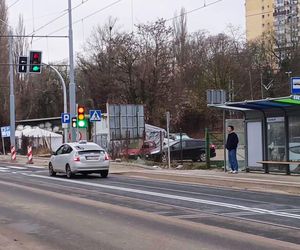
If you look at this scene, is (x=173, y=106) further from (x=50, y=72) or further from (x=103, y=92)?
(x=50, y=72)

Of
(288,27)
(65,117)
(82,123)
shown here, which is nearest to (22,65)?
(65,117)

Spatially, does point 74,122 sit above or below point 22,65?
below

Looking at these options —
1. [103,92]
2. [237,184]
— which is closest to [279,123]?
[237,184]

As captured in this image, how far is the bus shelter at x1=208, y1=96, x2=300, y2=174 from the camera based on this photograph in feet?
67.4

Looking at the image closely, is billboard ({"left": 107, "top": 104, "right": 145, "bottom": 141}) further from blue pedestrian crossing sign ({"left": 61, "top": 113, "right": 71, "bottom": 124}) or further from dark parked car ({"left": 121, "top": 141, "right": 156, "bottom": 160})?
blue pedestrian crossing sign ({"left": 61, "top": 113, "right": 71, "bottom": 124})

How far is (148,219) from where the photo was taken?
35.2 feet

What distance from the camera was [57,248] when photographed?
8.05 metres

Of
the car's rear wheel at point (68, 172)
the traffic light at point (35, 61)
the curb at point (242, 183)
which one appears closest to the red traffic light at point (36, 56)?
the traffic light at point (35, 61)

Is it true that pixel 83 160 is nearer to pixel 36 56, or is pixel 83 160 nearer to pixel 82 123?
pixel 82 123

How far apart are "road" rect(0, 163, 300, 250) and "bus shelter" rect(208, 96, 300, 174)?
192 inches

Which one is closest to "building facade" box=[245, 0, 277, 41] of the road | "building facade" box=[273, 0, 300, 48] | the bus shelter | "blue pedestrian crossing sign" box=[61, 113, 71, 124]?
"building facade" box=[273, 0, 300, 48]

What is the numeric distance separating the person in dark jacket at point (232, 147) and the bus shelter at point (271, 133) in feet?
2.44

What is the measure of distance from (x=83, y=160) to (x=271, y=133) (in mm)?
7550

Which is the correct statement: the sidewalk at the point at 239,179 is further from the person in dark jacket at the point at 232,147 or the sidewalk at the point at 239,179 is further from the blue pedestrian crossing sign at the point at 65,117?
the blue pedestrian crossing sign at the point at 65,117
